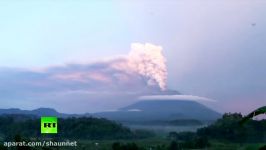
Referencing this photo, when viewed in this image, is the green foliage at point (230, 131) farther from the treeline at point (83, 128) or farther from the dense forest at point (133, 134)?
the treeline at point (83, 128)

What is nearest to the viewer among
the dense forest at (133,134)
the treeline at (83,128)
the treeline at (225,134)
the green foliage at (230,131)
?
the treeline at (225,134)

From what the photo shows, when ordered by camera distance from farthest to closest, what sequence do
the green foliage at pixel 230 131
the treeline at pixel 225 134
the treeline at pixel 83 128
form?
1. the treeline at pixel 83 128
2. the green foliage at pixel 230 131
3. the treeline at pixel 225 134

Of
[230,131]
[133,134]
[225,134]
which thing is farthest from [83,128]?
[230,131]

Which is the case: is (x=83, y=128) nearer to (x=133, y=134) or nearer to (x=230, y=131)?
(x=133, y=134)

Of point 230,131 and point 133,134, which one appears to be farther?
point 133,134

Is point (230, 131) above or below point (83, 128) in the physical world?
below

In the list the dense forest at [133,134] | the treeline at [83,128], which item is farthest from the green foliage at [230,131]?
the treeline at [83,128]

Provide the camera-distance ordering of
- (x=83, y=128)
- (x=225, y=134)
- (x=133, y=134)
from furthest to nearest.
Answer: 1. (x=133, y=134)
2. (x=83, y=128)
3. (x=225, y=134)

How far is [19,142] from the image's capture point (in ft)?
44.4

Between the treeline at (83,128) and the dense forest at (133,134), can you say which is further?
the treeline at (83,128)

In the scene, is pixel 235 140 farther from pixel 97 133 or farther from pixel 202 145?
pixel 97 133

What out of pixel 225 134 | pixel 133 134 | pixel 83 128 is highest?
pixel 83 128

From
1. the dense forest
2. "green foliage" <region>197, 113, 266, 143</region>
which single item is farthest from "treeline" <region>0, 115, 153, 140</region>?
"green foliage" <region>197, 113, 266, 143</region>

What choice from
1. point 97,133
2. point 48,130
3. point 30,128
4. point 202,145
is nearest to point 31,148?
point 48,130
